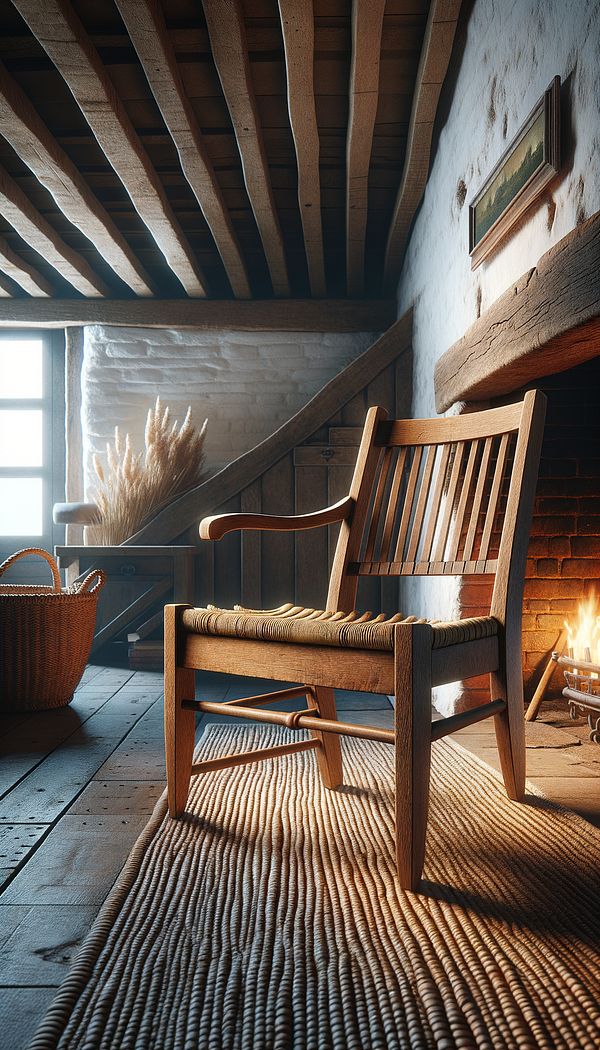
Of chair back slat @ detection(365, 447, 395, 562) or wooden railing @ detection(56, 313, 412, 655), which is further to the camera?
wooden railing @ detection(56, 313, 412, 655)

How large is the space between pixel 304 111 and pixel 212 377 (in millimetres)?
2074

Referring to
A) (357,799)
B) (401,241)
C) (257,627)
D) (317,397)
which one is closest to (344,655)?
(257,627)

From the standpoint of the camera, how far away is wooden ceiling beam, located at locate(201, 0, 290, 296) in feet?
7.54

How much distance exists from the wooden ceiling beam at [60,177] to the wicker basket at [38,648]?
A: 163 centimetres

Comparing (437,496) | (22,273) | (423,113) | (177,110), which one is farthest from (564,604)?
(22,273)

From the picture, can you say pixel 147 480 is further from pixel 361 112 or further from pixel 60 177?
pixel 361 112

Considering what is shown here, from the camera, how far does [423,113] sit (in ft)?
9.30

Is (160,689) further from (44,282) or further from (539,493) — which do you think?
(44,282)

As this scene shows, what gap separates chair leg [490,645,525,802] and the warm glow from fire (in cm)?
82

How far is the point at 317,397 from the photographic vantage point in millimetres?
3947

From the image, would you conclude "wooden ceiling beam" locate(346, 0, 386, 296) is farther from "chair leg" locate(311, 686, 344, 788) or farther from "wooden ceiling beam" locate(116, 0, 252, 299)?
"chair leg" locate(311, 686, 344, 788)

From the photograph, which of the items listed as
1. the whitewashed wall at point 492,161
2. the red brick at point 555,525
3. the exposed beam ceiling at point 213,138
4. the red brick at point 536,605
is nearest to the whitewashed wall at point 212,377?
the exposed beam ceiling at point 213,138

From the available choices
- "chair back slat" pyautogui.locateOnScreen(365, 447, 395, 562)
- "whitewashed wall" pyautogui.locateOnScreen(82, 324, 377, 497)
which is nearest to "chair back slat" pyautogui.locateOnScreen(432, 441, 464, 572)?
"chair back slat" pyautogui.locateOnScreen(365, 447, 395, 562)

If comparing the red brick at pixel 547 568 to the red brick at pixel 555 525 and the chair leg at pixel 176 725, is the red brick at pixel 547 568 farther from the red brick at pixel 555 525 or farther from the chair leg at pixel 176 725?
the chair leg at pixel 176 725
